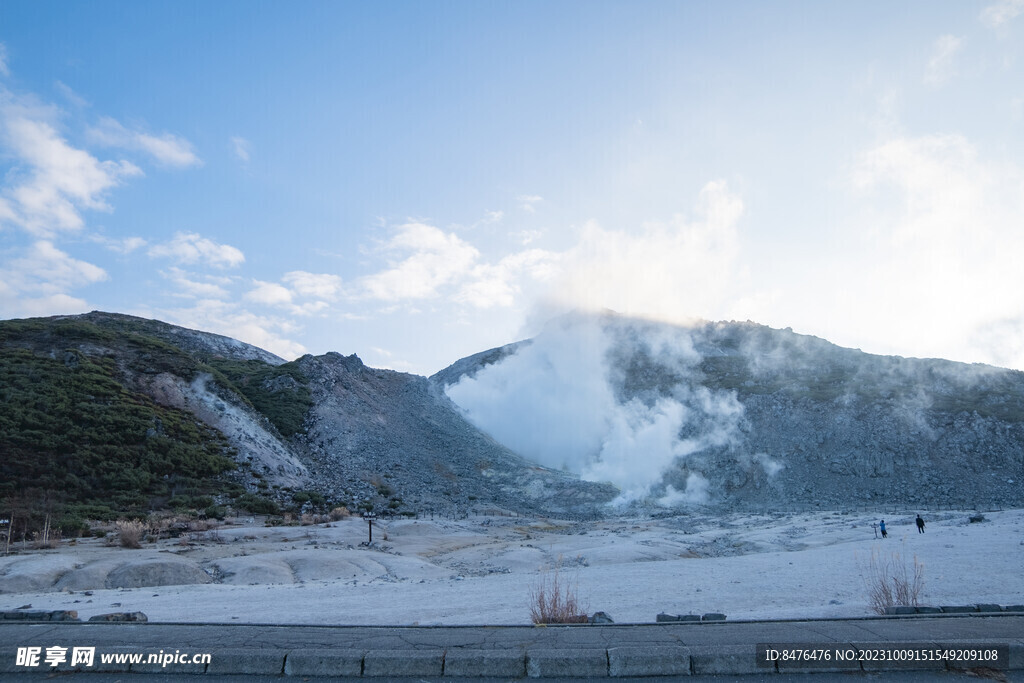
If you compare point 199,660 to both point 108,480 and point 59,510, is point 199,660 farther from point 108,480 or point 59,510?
point 108,480

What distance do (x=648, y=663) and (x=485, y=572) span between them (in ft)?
61.7

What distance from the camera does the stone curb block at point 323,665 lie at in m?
6.18

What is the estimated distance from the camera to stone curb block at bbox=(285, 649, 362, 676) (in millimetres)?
6180

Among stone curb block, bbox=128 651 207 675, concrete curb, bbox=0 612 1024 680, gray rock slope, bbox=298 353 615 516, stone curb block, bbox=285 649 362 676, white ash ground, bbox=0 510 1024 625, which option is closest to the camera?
concrete curb, bbox=0 612 1024 680

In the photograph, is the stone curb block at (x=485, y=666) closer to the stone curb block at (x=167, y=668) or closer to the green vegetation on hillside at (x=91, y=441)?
the stone curb block at (x=167, y=668)

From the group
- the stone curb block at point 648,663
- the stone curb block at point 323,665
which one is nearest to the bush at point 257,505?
the stone curb block at point 323,665

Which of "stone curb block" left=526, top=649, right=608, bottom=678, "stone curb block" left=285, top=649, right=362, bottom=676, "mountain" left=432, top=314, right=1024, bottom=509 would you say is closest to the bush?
"mountain" left=432, top=314, right=1024, bottom=509

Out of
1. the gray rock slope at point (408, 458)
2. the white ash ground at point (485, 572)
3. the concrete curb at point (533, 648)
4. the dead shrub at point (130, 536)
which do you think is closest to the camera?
the concrete curb at point (533, 648)

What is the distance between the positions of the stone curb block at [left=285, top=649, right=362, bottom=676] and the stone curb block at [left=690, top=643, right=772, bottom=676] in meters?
3.46

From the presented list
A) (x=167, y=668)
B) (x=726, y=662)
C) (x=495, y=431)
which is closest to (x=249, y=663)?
(x=167, y=668)

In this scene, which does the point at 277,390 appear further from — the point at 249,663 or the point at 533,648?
the point at 533,648

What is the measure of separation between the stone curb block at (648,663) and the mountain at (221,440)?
109 ft

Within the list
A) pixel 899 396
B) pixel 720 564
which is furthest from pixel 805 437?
pixel 720 564

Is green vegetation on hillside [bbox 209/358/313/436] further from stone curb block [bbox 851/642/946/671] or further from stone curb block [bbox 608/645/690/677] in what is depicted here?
stone curb block [bbox 851/642/946/671]
